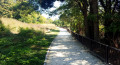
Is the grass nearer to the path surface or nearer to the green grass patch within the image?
the green grass patch

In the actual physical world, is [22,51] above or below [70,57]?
above

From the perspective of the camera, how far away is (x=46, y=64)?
560 centimetres

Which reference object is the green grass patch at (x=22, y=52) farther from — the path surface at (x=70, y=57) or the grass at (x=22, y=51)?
the path surface at (x=70, y=57)

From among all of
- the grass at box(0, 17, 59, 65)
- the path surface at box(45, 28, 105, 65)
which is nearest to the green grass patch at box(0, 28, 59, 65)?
the grass at box(0, 17, 59, 65)

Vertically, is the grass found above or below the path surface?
above

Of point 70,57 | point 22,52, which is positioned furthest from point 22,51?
point 70,57

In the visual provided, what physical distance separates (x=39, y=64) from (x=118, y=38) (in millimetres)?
5308

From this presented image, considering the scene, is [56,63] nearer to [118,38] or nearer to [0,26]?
[118,38]

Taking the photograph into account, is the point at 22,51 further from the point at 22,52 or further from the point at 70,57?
the point at 70,57

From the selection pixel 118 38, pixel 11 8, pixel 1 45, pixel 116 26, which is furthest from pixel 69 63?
pixel 11 8

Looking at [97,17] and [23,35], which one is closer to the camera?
[97,17]

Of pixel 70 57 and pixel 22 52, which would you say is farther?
pixel 70 57

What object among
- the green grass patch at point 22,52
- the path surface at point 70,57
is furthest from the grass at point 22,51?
the path surface at point 70,57

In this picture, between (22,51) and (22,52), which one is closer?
(22,52)
